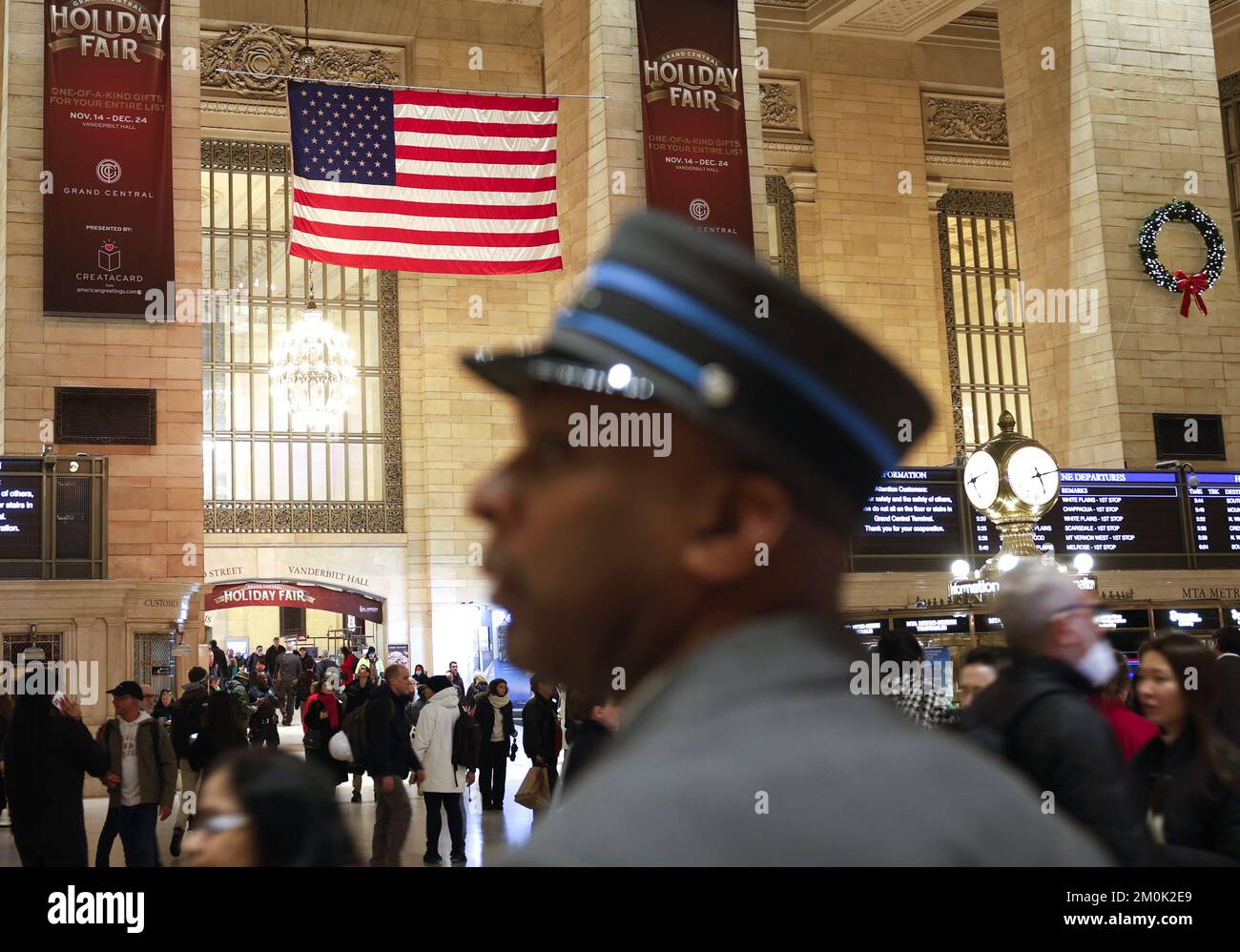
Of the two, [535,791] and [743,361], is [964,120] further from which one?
[743,361]

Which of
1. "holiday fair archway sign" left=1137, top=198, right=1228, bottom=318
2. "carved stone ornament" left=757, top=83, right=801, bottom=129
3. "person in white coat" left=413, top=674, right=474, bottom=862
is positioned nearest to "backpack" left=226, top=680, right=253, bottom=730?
"person in white coat" left=413, top=674, right=474, bottom=862

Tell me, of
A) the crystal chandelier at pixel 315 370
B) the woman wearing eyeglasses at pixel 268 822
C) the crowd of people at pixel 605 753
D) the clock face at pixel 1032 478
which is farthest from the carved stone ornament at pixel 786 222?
the woman wearing eyeglasses at pixel 268 822

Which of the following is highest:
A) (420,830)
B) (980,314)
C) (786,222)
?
(786,222)

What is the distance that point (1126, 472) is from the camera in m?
14.2

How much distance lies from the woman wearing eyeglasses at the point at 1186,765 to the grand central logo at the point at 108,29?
1176 cm

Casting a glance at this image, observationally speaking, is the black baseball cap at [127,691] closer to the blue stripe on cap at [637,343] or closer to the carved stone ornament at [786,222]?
the blue stripe on cap at [637,343]

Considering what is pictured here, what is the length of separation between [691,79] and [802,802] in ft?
48.1

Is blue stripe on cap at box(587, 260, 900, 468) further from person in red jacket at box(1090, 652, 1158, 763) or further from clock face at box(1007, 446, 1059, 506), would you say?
clock face at box(1007, 446, 1059, 506)

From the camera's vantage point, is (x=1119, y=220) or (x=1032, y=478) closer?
(x=1032, y=478)

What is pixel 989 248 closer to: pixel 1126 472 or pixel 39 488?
pixel 1126 472

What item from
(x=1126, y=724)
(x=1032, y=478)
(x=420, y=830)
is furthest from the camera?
(x=420, y=830)

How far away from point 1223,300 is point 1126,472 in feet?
11.2

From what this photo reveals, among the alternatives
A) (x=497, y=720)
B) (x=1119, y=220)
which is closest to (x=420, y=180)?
(x=497, y=720)

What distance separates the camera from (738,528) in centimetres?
75
